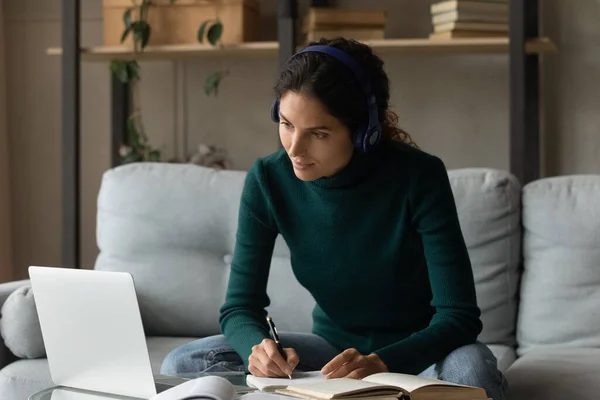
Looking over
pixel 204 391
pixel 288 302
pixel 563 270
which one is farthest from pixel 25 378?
pixel 563 270

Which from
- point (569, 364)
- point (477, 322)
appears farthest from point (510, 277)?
point (477, 322)

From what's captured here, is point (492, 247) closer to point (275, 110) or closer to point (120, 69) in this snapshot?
point (275, 110)

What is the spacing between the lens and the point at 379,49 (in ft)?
9.70

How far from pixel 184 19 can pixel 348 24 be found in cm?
55

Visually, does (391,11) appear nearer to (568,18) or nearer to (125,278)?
(568,18)

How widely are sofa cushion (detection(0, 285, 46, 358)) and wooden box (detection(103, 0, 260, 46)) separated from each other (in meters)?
1.18

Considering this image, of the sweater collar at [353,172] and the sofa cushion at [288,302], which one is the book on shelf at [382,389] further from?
the sofa cushion at [288,302]

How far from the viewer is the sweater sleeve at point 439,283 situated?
1.62 m

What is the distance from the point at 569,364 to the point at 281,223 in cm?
70

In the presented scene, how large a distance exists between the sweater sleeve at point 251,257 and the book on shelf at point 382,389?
495 millimetres

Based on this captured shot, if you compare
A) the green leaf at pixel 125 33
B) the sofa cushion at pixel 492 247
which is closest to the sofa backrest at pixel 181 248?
the sofa cushion at pixel 492 247

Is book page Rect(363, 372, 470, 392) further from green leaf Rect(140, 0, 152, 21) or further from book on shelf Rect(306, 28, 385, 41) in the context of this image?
green leaf Rect(140, 0, 152, 21)

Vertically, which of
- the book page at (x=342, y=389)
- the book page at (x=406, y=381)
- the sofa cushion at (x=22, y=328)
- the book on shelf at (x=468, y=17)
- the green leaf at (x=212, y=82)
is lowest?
the sofa cushion at (x=22, y=328)

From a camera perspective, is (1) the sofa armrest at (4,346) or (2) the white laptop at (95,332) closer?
(2) the white laptop at (95,332)
